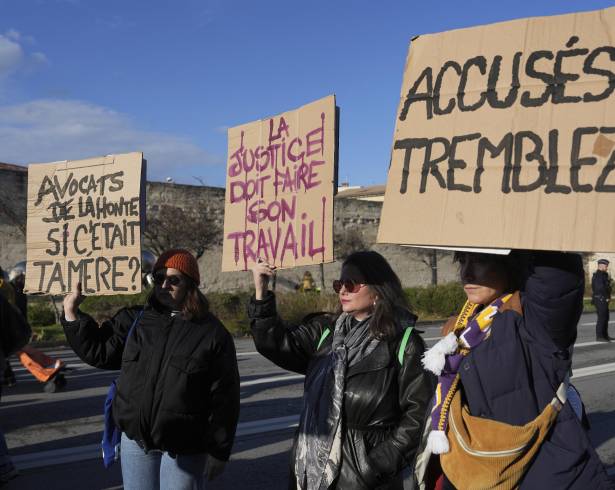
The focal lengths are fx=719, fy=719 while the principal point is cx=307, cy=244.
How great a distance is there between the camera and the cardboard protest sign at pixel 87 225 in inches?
177

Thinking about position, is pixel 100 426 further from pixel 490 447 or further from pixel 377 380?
pixel 490 447

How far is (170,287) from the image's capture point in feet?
12.0

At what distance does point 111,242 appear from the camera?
459cm

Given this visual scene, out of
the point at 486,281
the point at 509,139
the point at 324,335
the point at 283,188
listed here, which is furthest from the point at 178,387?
the point at 509,139

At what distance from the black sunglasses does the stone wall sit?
1188 cm

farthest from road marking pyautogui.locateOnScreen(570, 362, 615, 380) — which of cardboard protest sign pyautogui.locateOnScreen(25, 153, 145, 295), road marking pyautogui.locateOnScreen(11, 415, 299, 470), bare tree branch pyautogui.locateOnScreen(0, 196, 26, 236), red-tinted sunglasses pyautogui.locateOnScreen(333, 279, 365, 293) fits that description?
bare tree branch pyautogui.locateOnScreen(0, 196, 26, 236)

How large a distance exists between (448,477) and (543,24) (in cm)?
165

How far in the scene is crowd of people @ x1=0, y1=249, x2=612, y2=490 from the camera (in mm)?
2391

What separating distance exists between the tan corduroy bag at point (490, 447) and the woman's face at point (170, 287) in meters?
1.64

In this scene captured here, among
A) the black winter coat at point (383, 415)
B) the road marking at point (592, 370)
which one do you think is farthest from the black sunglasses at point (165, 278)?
the road marking at point (592, 370)

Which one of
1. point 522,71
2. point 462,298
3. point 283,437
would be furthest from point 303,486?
point 462,298

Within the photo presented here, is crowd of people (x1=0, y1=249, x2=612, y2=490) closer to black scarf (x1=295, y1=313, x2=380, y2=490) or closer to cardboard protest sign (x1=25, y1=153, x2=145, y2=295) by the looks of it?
black scarf (x1=295, y1=313, x2=380, y2=490)

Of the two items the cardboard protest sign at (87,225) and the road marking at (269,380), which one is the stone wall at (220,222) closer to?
the road marking at (269,380)

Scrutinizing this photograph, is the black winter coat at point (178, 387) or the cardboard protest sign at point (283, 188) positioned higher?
the cardboard protest sign at point (283, 188)
